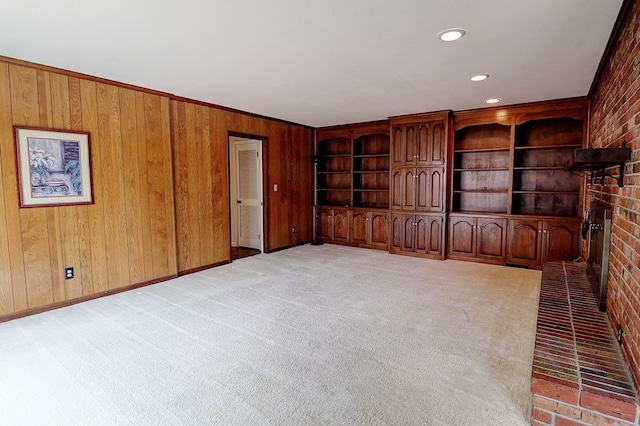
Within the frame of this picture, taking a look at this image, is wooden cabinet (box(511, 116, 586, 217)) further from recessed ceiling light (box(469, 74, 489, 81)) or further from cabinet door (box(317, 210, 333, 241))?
cabinet door (box(317, 210, 333, 241))

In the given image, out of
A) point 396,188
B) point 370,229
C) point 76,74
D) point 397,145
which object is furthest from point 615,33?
point 76,74

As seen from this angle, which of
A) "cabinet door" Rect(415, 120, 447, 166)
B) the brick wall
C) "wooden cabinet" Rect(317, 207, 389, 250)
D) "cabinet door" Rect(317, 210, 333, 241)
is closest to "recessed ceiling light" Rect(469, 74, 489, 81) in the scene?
the brick wall

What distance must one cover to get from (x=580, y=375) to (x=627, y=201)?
102 cm

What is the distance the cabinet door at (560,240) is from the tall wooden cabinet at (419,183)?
1443 millimetres

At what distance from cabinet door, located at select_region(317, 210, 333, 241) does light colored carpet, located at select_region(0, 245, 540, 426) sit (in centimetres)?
291

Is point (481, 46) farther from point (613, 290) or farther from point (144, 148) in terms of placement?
point (144, 148)

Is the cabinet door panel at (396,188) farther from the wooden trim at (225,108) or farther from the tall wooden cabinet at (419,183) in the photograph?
the wooden trim at (225,108)

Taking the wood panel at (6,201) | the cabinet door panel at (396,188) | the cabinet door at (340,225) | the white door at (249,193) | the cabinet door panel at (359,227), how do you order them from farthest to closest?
1. the cabinet door at (340,225)
2. the cabinet door panel at (359,227)
3. the white door at (249,193)
4. the cabinet door panel at (396,188)
5. the wood panel at (6,201)

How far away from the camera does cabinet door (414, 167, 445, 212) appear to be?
5.74 m

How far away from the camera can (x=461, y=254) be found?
570 cm

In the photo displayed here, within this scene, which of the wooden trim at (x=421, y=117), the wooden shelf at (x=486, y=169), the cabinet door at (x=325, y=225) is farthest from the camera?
the cabinet door at (x=325, y=225)

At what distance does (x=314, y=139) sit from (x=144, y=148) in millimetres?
3808

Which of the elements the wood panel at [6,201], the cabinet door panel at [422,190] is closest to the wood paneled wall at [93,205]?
the wood panel at [6,201]

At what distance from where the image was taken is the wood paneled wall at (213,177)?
473 centimetres
